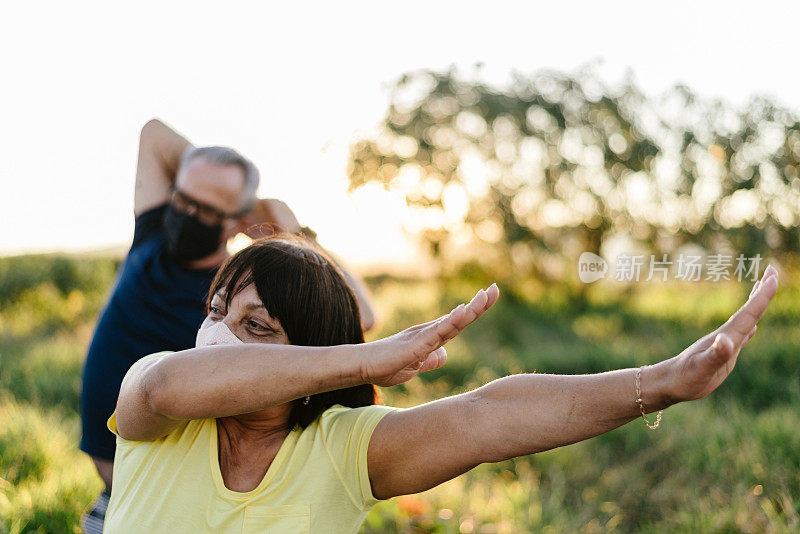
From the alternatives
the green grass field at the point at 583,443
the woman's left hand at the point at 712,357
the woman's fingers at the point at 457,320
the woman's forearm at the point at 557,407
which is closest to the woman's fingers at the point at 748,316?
the woman's left hand at the point at 712,357

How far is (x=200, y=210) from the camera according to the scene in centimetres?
264

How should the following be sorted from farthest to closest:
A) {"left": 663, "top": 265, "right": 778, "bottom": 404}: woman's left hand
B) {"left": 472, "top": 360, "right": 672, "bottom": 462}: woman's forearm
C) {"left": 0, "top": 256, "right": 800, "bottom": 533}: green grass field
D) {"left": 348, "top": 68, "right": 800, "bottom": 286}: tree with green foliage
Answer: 1. {"left": 348, "top": 68, "right": 800, "bottom": 286}: tree with green foliage
2. {"left": 0, "top": 256, "right": 800, "bottom": 533}: green grass field
3. {"left": 472, "top": 360, "right": 672, "bottom": 462}: woman's forearm
4. {"left": 663, "top": 265, "right": 778, "bottom": 404}: woman's left hand

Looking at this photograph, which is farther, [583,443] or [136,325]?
[583,443]

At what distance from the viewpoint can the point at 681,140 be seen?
7.38 metres

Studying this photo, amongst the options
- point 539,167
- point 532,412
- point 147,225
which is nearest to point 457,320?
point 532,412

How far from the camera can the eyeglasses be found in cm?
264

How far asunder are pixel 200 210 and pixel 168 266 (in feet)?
0.79

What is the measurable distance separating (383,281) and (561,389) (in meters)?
10.4

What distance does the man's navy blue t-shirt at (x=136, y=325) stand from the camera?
8.16 ft

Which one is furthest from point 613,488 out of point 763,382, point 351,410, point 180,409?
point 180,409

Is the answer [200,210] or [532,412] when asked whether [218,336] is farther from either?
[200,210]

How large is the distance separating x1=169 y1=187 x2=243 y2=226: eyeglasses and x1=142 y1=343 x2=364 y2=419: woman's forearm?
49.0 inches

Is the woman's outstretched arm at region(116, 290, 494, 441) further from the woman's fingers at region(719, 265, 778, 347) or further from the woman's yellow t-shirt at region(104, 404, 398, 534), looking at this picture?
the woman's fingers at region(719, 265, 778, 347)

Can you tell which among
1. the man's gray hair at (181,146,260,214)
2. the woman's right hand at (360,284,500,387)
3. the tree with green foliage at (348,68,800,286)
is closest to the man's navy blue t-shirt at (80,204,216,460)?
the man's gray hair at (181,146,260,214)
